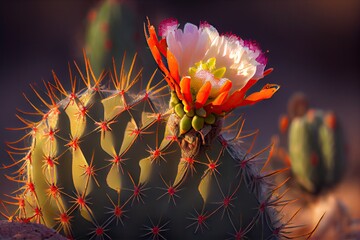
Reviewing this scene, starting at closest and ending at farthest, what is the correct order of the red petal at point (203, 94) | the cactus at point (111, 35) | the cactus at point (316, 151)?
the red petal at point (203, 94)
the cactus at point (111, 35)
the cactus at point (316, 151)

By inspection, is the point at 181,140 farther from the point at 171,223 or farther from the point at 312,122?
the point at 312,122

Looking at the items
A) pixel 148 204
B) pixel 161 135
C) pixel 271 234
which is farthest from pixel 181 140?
pixel 271 234

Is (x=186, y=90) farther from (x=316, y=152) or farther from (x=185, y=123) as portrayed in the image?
(x=316, y=152)

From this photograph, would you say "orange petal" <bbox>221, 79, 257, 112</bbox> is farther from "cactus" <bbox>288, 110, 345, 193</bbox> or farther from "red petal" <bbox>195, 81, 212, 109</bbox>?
"cactus" <bbox>288, 110, 345, 193</bbox>

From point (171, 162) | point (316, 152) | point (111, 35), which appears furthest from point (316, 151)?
point (171, 162)

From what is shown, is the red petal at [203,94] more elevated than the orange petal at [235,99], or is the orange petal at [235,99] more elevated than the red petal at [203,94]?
the red petal at [203,94]

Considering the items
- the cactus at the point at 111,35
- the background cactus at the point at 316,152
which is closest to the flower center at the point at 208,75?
the cactus at the point at 111,35

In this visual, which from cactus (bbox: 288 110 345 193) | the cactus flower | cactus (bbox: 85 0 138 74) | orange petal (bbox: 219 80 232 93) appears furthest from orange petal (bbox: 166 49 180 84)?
cactus (bbox: 288 110 345 193)

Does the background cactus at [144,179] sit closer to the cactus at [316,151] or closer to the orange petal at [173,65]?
the orange petal at [173,65]
